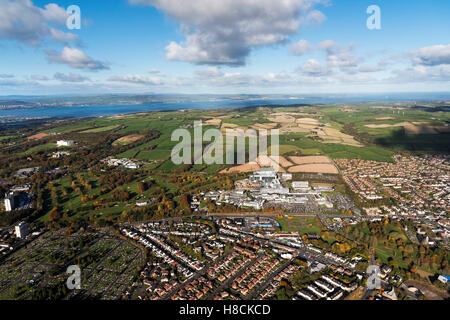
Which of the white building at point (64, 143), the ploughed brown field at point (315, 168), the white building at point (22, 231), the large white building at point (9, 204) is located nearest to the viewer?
the white building at point (22, 231)

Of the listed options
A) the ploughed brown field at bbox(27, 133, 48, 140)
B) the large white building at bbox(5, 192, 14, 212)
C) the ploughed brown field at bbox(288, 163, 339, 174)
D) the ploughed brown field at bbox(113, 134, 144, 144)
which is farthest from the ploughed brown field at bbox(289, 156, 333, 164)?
the ploughed brown field at bbox(27, 133, 48, 140)

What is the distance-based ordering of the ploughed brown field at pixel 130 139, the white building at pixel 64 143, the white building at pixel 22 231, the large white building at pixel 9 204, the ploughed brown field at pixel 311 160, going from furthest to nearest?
the ploughed brown field at pixel 130 139 → the white building at pixel 64 143 → the ploughed brown field at pixel 311 160 → the large white building at pixel 9 204 → the white building at pixel 22 231

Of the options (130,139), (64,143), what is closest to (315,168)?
(130,139)

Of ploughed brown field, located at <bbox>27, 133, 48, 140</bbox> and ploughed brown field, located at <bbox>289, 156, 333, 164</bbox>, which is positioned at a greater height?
ploughed brown field, located at <bbox>27, 133, 48, 140</bbox>

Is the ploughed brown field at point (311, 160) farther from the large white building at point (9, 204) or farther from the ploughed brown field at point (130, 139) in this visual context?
the large white building at point (9, 204)

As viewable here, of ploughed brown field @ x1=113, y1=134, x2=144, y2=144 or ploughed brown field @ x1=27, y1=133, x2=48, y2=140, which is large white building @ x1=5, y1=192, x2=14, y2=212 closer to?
ploughed brown field @ x1=113, y1=134, x2=144, y2=144

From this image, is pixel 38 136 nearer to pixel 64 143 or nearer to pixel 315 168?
pixel 64 143

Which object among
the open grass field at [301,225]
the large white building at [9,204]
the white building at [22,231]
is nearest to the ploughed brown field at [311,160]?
the open grass field at [301,225]

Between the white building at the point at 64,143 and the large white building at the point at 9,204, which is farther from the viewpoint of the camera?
the white building at the point at 64,143

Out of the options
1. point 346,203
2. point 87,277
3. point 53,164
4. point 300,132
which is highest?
point 300,132
